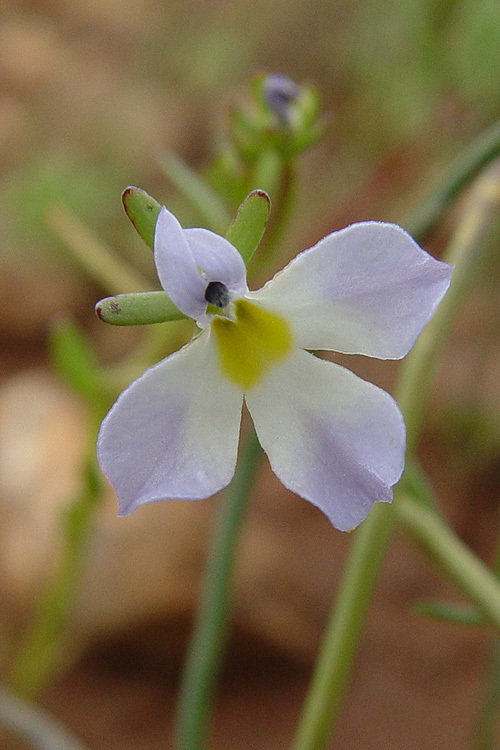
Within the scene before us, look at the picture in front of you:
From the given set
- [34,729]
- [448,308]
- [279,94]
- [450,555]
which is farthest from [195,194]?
[34,729]

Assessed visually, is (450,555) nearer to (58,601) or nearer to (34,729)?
(34,729)

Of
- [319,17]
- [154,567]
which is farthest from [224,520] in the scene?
[319,17]

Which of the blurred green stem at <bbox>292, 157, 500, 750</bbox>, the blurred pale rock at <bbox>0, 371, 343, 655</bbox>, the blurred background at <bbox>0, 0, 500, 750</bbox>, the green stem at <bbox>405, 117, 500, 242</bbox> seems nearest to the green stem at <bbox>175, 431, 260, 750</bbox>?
the blurred green stem at <bbox>292, 157, 500, 750</bbox>

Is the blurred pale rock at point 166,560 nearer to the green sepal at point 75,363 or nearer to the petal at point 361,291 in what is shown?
the green sepal at point 75,363

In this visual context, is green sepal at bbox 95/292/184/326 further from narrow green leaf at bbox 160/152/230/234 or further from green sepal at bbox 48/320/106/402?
green sepal at bbox 48/320/106/402

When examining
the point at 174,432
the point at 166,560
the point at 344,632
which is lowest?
the point at 166,560

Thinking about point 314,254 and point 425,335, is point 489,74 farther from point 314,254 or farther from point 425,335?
point 314,254
